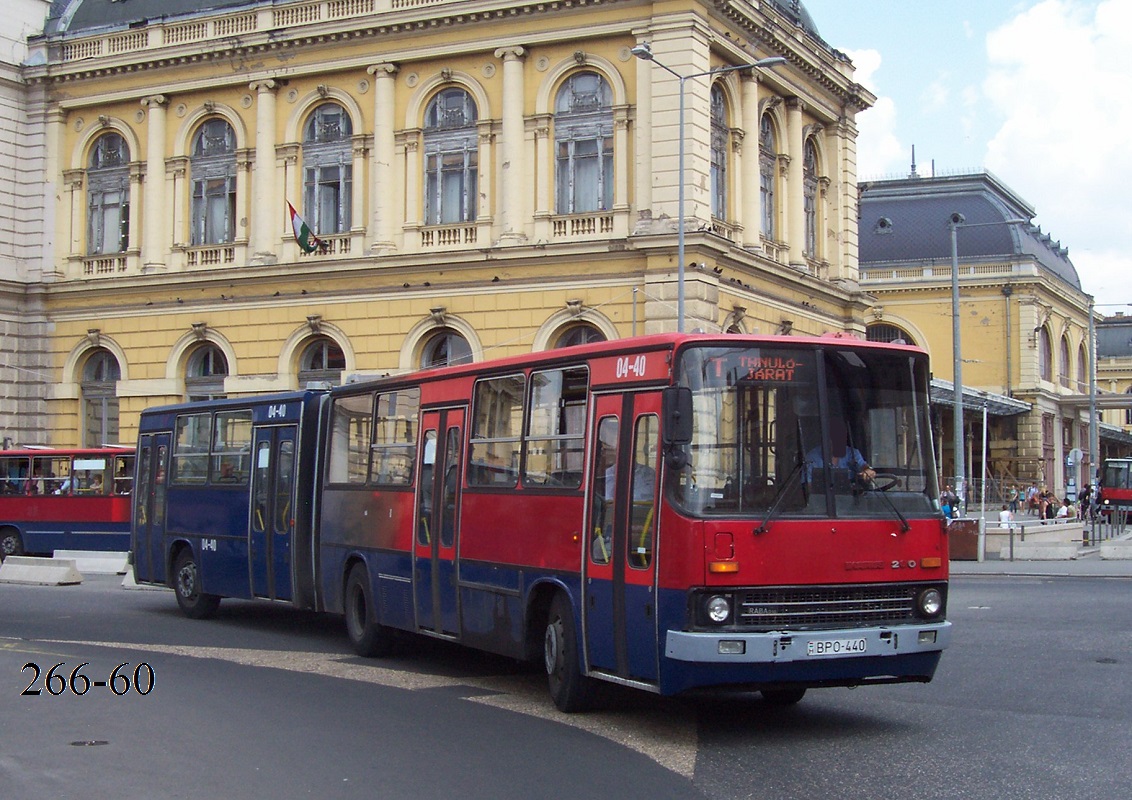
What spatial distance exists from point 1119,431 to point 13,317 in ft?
239

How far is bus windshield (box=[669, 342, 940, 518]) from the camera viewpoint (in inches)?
418

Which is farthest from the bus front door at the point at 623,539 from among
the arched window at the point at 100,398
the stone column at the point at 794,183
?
the arched window at the point at 100,398

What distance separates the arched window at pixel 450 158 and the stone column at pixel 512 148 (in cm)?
102

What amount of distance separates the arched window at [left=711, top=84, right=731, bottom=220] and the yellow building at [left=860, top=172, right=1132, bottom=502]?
3621 centimetres

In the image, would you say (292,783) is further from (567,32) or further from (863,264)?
(863,264)

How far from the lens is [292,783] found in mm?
9242

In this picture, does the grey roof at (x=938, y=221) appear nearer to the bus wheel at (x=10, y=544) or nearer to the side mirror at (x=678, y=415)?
the bus wheel at (x=10, y=544)

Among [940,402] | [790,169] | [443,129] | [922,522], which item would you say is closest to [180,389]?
[443,129]

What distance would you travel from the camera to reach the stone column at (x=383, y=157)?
37.5 meters

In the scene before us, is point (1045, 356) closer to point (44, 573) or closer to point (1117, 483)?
point (1117, 483)

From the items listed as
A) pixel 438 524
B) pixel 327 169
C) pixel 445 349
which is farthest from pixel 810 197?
pixel 438 524

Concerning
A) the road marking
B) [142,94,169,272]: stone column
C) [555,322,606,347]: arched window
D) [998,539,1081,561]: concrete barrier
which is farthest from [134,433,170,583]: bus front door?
[998,539,1081,561]: concrete barrier

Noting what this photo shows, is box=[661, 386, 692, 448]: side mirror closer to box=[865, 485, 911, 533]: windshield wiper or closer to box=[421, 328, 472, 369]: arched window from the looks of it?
box=[865, 485, 911, 533]: windshield wiper

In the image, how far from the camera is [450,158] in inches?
1467
